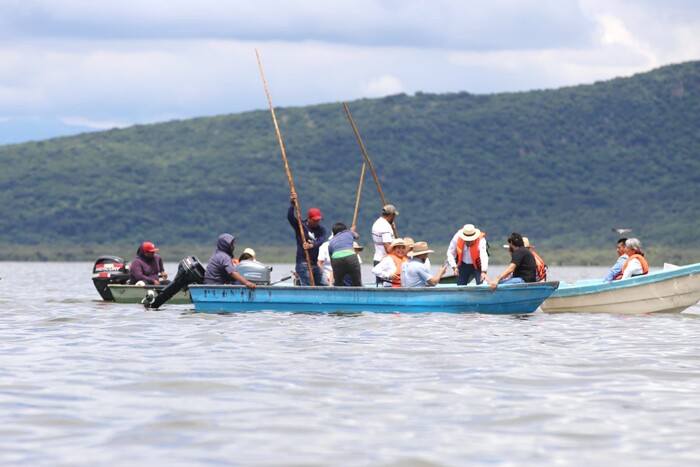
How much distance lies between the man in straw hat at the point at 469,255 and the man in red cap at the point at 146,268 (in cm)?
624

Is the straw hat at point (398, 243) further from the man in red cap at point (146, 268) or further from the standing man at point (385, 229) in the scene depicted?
the man in red cap at point (146, 268)

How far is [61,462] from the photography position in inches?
354

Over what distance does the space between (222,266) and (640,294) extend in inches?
275

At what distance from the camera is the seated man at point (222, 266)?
21359 millimetres

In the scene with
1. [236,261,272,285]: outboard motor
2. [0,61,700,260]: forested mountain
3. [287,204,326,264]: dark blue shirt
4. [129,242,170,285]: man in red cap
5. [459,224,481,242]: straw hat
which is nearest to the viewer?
[459,224,481,242]: straw hat

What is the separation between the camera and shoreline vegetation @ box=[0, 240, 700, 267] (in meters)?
90.6

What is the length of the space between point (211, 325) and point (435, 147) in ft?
403

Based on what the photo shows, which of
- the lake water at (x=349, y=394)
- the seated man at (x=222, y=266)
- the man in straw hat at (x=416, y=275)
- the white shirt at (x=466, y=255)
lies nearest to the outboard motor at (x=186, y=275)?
the seated man at (x=222, y=266)

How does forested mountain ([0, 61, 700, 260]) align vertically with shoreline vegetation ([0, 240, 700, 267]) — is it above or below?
above

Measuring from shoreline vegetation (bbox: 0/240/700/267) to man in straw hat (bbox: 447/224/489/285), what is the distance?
65950 mm

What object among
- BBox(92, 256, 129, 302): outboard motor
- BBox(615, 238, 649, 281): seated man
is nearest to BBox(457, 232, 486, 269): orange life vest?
BBox(615, 238, 649, 281): seated man

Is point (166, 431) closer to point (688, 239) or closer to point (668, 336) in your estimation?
point (668, 336)

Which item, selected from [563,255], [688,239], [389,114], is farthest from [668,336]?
[389,114]

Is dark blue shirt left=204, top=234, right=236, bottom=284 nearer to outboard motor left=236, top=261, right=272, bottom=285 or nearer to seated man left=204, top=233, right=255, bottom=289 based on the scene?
seated man left=204, top=233, right=255, bottom=289
